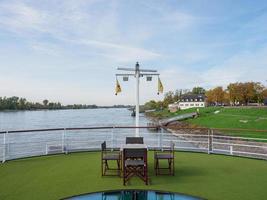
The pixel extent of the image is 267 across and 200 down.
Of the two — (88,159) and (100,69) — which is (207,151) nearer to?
(88,159)

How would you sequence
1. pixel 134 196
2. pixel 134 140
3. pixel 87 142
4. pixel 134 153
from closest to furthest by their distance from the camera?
pixel 134 196 → pixel 134 153 → pixel 134 140 → pixel 87 142

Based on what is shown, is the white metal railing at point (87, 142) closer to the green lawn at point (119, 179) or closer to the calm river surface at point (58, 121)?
the green lawn at point (119, 179)

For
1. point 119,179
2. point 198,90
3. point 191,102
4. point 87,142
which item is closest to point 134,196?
point 119,179

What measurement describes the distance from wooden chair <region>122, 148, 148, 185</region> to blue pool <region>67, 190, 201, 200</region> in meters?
0.65

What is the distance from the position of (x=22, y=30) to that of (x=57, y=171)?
347 inches

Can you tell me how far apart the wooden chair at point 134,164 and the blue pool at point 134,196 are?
654 mm

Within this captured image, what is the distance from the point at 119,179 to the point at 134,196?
1.41m

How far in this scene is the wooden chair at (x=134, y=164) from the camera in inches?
263

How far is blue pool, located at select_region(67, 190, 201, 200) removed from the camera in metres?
5.65

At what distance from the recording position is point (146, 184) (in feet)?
21.8

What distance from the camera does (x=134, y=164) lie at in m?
6.75

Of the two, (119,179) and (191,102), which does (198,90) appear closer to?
(191,102)

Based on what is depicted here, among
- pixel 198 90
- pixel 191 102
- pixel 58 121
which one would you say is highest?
pixel 198 90

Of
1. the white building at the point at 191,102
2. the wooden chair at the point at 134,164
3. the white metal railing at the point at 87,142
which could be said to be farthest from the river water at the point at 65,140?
the white building at the point at 191,102
